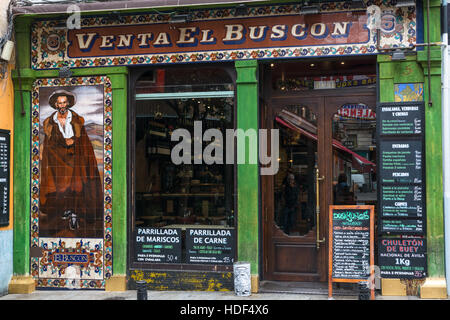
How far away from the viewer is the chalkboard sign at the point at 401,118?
8.25 m

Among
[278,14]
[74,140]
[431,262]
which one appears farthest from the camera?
[74,140]

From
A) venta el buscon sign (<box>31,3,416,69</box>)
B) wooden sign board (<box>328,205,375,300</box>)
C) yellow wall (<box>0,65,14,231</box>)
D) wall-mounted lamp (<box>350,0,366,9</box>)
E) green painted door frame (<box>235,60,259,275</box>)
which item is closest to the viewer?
wooden sign board (<box>328,205,375,300</box>)

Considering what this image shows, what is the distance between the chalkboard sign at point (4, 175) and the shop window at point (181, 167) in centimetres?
212

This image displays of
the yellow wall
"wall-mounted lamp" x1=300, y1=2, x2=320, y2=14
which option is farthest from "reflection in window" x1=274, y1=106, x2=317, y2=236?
the yellow wall

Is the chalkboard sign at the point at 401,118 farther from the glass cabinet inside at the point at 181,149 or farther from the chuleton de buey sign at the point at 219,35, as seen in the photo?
the glass cabinet inside at the point at 181,149

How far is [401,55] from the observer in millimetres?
8266

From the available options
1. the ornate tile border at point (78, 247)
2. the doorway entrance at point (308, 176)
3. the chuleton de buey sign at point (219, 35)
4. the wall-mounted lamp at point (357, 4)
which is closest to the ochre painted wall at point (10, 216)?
the ornate tile border at point (78, 247)

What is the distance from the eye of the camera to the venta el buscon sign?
854 cm

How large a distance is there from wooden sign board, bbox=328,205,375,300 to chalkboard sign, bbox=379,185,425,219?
0.43 m

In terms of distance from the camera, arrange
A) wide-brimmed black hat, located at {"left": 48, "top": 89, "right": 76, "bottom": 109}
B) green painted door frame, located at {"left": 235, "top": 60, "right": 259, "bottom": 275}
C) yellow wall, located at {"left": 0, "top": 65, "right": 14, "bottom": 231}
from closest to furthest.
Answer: green painted door frame, located at {"left": 235, "top": 60, "right": 259, "bottom": 275} → yellow wall, located at {"left": 0, "top": 65, "right": 14, "bottom": 231} → wide-brimmed black hat, located at {"left": 48, "top": 89, "right": 76, "bottom": 109}

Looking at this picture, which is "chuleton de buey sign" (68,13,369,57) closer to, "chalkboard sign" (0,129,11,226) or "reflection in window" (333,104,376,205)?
"reflection in window" (333,104,376,205)
